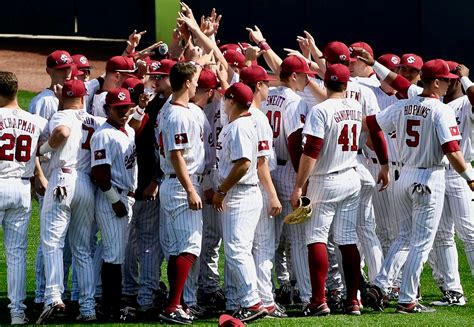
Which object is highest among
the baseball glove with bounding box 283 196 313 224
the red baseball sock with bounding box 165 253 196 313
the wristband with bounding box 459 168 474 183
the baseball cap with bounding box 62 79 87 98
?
the baseball cap with bounding box 62 79 87 98

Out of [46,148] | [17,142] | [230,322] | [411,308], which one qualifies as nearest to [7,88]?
[17,142]

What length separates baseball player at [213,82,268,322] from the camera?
24.9 feet

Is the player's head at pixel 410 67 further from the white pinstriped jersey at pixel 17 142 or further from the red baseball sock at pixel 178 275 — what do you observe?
the white pinstriped jersey at pixel 17 142

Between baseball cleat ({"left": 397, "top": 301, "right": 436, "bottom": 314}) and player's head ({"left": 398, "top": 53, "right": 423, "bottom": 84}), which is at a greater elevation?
player's head ({"left": 398, "top": 53, "right": 423, "bottom": 84})

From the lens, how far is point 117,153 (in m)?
7.80

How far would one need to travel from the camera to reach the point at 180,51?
9516 mm

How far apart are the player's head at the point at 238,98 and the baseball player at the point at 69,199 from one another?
3.21ft

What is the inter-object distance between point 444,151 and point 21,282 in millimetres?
3106

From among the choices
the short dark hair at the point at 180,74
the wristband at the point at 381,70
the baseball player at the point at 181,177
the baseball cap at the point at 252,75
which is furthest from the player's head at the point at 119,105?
the wristband at the point at 381,70

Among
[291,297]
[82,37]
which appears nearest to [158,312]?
[291,297]

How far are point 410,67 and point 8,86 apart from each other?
332 centimetres

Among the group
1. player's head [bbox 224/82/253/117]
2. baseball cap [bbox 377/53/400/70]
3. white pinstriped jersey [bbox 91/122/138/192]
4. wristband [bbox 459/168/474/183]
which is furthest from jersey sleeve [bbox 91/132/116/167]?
baseball cap [bbox 377/53/400/70]

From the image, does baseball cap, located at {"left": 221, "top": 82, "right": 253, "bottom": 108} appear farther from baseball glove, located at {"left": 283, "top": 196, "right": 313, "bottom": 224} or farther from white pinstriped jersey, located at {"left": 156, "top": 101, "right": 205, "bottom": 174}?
baseball glove, located at {"left": 283, "top": 196, "right": 313, "bottom": 224}

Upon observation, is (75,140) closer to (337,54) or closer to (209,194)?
(209,194)
